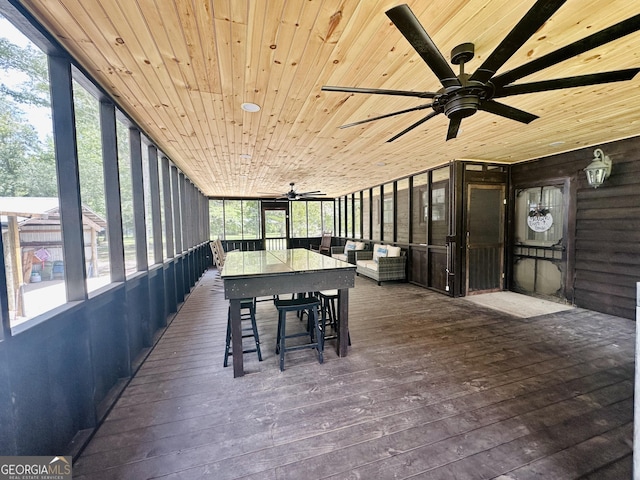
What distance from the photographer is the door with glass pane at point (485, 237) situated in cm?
511

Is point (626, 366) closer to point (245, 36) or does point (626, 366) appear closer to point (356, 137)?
point (356, 137)

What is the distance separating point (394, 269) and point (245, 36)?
5.50 metres

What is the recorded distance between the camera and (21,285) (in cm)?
140

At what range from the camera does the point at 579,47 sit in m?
1.22

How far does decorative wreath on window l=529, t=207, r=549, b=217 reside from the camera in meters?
4.76

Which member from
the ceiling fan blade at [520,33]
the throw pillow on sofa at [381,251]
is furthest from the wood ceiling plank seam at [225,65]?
the throw pillow on sofa at [381,251]

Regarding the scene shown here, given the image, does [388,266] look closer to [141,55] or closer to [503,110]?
[503,110]

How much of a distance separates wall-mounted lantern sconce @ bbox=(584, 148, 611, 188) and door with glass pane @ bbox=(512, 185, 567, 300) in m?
0.66

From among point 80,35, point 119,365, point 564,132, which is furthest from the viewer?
point 564,132

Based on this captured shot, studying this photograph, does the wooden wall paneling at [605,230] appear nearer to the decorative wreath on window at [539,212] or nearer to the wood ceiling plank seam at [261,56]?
the decorative wreath on window at [539,212]

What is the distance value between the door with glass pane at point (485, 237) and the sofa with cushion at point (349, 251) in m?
3.18

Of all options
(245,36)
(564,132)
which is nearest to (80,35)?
(245,36)

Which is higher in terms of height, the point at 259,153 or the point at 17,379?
the point at 259,153

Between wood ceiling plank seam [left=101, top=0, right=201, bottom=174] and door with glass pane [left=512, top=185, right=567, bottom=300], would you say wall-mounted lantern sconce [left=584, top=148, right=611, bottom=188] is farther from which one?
wood ceiling plank seam [left=101, top=0, right=201, bottom=174]
